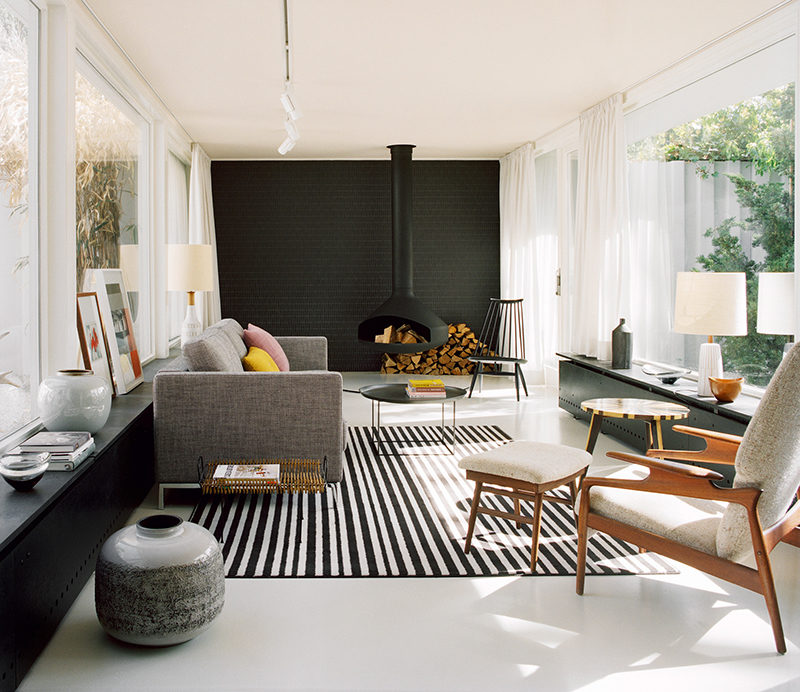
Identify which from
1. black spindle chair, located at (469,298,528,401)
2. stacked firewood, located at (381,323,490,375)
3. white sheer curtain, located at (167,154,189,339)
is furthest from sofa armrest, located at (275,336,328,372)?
stacked firewood, located at (381,323,490,375)

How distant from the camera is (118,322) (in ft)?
15.0

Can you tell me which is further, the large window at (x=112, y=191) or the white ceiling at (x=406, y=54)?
the large window at (x=112, y=191)

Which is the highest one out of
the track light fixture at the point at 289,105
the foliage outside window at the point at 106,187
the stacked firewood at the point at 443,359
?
the track light fixture at the point at 289,105

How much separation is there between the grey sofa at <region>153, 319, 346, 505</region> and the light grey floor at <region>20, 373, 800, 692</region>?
3.43 feet

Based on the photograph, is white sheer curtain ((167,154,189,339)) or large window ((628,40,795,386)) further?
white sheer curtain ((167,154,189,339))

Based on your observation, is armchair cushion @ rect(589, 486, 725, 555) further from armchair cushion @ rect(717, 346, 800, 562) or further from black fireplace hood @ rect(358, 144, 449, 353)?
black fireplace hood @ rect(358, 144, 449, 353)

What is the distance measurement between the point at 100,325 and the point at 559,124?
4.71 metres

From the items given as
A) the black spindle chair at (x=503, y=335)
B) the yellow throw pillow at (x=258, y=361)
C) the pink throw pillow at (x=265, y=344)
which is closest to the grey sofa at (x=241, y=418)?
the yellow throw pillow at (x=258, y=361)

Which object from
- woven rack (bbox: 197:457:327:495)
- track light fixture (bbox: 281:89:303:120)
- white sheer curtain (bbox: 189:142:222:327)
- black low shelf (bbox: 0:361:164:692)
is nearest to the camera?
black low shelf (bbox: 0:361:164:692)

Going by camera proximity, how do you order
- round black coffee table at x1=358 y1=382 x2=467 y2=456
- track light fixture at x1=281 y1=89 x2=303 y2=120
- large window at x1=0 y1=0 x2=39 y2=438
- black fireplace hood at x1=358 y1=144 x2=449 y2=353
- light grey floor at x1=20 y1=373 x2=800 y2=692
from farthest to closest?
black fireplace hood at x1=358 y1=144 x2=449 y2=353 → round black coffee table at x1=358 y1=382 x2=467 y2=456 → track light fixture at x1=281 y1=89 x2=303 y2=120 → large window at x1=0 y1=0 x2=39 y2=438 → light grey floor at x1=20 y1=373 x2=800 y2=692

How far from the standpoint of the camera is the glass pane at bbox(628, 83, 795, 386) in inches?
169

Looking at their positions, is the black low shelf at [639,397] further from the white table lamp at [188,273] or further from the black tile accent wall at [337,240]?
the black tile accent wall at [337,240]

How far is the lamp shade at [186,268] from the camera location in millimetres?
5875

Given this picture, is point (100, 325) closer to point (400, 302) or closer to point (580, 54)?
point (580, 54)
